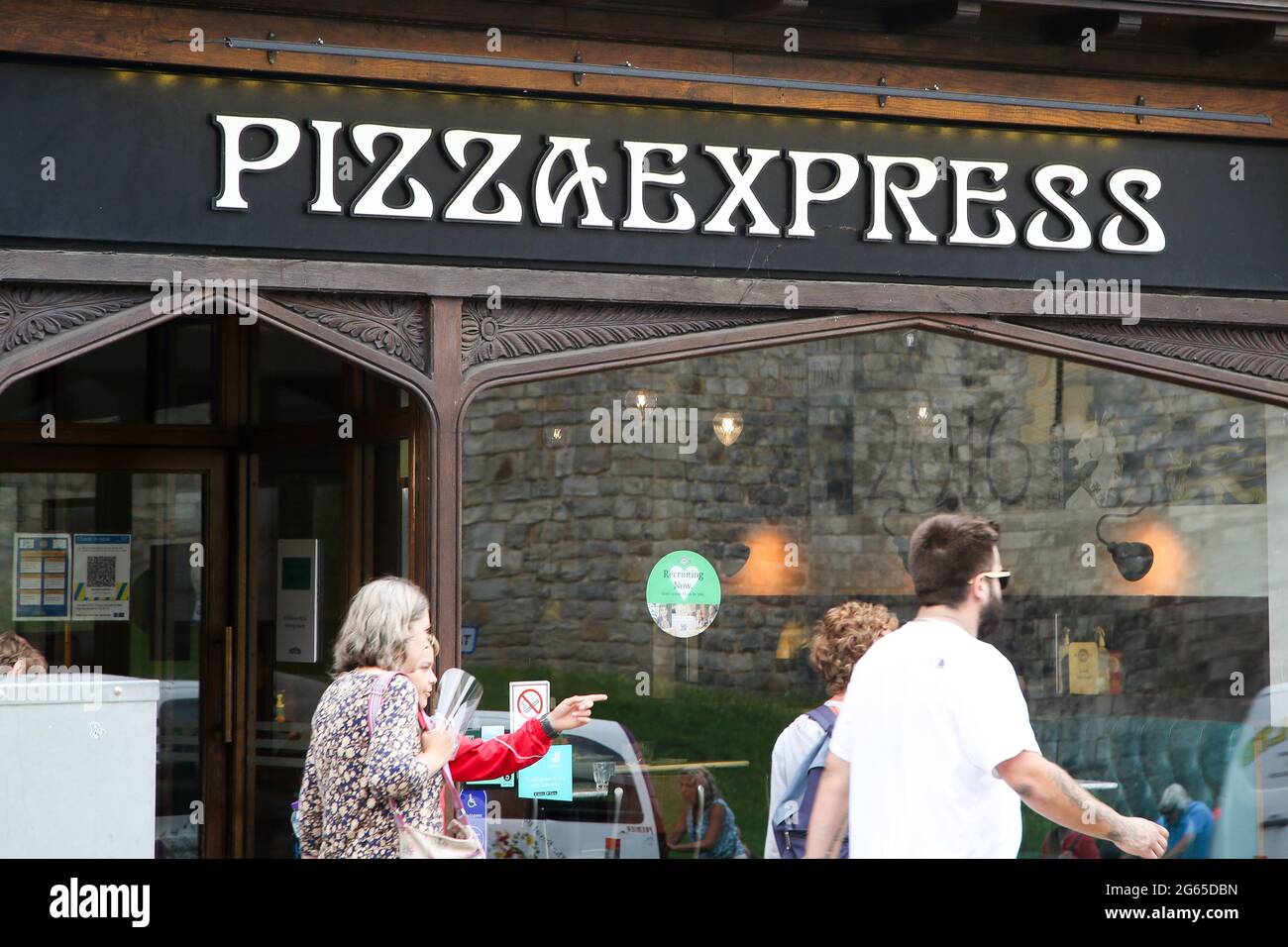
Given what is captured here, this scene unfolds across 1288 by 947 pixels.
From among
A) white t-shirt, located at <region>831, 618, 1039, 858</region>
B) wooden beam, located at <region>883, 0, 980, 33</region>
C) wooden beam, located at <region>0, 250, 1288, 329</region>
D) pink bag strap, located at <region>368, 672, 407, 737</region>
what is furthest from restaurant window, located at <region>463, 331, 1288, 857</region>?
white t-shirt, located at <region>831, 618, 1039, 858</region>

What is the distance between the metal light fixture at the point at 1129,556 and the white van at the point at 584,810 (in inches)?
132

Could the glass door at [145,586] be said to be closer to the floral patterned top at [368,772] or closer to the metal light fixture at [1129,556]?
the floral patterned top at [368,772]

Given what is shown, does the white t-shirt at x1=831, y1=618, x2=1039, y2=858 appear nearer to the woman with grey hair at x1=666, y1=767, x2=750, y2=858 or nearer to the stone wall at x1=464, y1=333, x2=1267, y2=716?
the woman with grey hair at x1=666, y1=767, x2=750, y2=858

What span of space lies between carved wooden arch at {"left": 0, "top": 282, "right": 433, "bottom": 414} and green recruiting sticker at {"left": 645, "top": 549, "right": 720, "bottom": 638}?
8.76 feet

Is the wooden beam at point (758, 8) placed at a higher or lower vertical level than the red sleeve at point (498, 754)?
higher

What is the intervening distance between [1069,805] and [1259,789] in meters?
3.56

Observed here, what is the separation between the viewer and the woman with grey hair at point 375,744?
398 cm

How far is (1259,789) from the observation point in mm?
6984

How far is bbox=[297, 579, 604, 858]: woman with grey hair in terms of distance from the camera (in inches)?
157

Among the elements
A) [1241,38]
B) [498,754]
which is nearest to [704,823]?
[498,754]

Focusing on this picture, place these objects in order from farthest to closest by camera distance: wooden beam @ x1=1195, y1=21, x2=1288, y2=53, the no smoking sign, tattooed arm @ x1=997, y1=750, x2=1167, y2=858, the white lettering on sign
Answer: the no smoking sign
wooden beam @ x1=1195, y1=21, x2=1288, y2=53
the white lettering on sign
tattooed arm @ x1=997, y1=750, x2=1167, y2=858

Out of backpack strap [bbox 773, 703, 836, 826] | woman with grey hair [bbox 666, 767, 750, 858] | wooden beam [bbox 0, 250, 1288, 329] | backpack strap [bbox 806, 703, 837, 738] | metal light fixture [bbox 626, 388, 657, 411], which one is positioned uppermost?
wooden beam [bbox 0, 250, 1288, 329]

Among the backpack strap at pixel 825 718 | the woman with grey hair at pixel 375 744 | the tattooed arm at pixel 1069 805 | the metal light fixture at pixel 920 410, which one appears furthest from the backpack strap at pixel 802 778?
the metal light fixture at pixel 920 410

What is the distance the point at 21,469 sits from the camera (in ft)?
23.1
